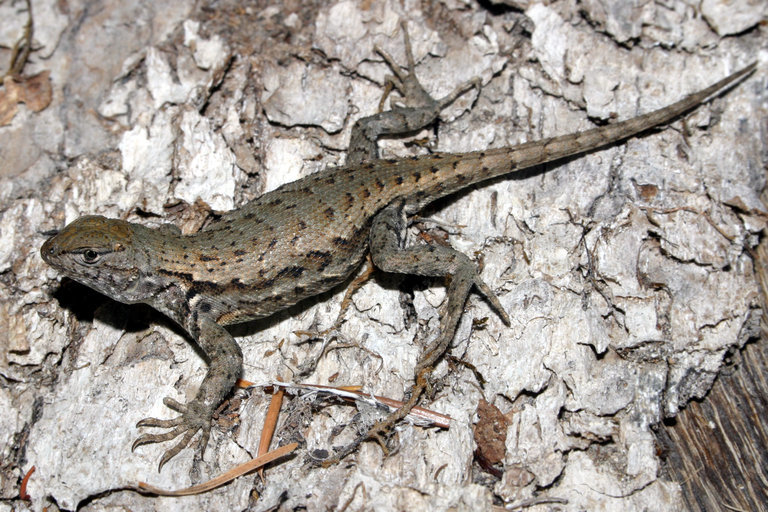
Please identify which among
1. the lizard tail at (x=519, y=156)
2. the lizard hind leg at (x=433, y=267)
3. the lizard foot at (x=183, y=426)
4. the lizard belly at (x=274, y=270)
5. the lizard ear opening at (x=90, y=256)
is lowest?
the lizard foot at (x=183, y=426)

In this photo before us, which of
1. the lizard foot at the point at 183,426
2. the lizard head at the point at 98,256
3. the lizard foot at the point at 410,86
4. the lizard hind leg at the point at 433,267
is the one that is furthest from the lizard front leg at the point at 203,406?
the lizard foot at the point at 410,86

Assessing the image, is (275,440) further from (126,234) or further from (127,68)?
(127,68)

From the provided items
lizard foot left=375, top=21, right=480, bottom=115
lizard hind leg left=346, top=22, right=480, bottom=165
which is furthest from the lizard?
lizard foot left=375, top=21, right=480, bottom=115

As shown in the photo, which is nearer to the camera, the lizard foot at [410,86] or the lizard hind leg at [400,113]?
the lizard hind leg at [400,113]

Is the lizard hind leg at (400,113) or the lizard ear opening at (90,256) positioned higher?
the lizard hind leg at (400,113)

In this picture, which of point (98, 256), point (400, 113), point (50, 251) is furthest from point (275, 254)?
point (400, 113)

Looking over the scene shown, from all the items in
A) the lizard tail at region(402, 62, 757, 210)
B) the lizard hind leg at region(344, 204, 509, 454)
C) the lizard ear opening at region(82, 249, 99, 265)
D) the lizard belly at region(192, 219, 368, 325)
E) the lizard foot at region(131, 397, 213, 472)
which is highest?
the lizard tail at region(402, 62, 757, 210)

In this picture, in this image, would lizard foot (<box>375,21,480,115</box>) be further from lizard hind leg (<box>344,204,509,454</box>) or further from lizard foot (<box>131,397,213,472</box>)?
lizard foot (<box>131,397,213,472</box>)

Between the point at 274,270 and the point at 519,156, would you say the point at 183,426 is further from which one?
the point at 519,156

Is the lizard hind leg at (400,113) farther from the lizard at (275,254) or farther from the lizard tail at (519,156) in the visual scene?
the lizard tail at (519,156)
